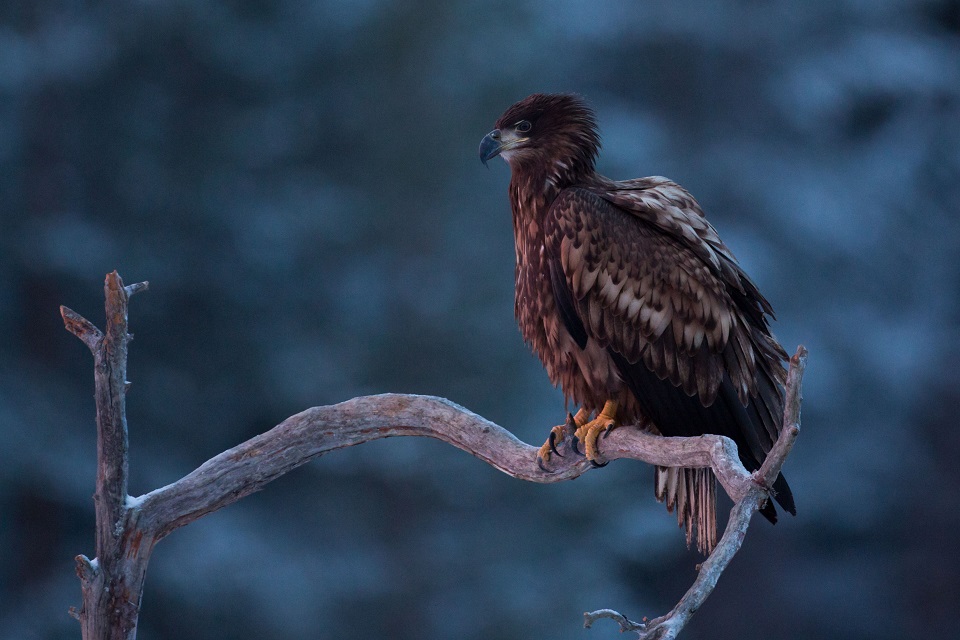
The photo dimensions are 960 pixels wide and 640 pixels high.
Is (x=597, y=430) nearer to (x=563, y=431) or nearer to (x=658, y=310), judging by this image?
(x=563, y=431)

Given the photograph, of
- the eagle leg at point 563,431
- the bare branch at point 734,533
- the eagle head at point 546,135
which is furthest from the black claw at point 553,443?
the bare branch at point 734,533

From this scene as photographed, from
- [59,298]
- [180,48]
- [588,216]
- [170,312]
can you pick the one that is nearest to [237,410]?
[170,312]

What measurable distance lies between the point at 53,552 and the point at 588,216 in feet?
16.9

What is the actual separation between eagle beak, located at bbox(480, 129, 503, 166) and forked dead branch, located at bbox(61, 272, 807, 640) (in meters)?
0.76

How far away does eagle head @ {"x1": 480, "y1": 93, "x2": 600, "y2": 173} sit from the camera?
323cm

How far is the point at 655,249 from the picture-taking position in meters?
3.00

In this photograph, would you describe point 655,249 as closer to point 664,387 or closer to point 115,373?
point 664,387

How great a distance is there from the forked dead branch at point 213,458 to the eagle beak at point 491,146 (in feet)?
2.51

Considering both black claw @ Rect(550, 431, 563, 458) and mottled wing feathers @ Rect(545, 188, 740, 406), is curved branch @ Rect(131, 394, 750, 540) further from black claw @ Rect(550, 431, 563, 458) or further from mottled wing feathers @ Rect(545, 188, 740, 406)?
mottled wing feathers @ Rect(545, 188, 740, 406)

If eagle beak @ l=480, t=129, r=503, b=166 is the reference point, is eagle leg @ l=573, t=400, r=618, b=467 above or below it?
below

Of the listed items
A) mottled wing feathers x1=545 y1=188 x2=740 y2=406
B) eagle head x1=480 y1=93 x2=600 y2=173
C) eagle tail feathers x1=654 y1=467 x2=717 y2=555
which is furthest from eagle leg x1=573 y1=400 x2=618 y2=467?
eagle head x1=480 y1=93 x2=600 y2=173

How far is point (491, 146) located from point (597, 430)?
3.04ft

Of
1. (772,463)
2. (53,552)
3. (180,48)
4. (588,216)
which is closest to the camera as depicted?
(772,463)

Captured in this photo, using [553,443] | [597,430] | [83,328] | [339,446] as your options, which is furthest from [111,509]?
[597,430]
